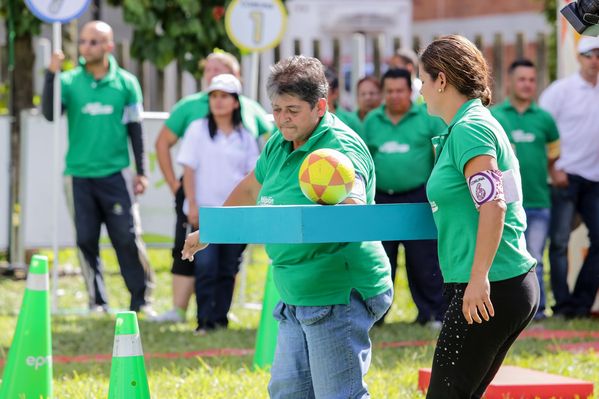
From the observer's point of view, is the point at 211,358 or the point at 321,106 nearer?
the point at 321,106

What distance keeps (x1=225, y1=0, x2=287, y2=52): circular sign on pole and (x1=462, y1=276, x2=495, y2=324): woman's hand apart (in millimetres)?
7205

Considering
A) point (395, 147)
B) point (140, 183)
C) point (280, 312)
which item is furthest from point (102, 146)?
point (280, 312)

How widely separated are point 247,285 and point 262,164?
7635 mm

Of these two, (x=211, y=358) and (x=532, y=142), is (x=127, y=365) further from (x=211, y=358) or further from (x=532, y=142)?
(x=532, y=142)

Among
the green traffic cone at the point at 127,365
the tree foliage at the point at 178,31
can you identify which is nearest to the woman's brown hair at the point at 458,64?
the green traffic cone at the point at 127,365

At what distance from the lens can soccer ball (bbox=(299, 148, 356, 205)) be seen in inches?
171

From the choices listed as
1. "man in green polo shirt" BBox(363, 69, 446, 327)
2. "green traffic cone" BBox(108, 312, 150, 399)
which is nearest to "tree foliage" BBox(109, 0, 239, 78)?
"man in green polo shirt" BBox(363, 69, 446, 327)

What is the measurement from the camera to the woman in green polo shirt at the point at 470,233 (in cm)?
431

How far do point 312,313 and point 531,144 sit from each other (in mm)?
5593

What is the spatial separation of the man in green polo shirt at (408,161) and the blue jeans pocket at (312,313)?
15.8ft

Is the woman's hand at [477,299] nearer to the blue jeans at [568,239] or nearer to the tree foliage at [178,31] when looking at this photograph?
the blue jeans at [568,239]

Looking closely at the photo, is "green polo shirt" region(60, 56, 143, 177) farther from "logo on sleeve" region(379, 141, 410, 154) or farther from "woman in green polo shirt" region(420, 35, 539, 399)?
"woman in green polo shirt" region(420, 35, 539, 399)

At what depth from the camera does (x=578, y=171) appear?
10.3 metres

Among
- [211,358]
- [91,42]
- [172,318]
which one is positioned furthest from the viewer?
[91,42]
